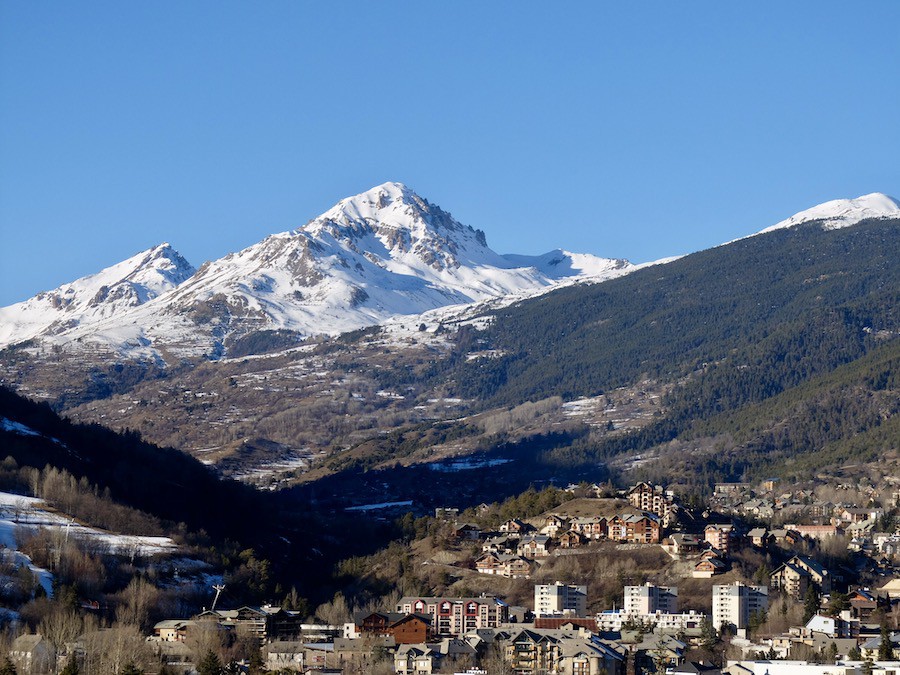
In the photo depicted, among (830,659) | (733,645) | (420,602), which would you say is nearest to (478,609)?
(420,602)

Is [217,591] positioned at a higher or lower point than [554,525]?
lower

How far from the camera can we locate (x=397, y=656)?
12569 cm

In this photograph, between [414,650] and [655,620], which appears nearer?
[414,650]

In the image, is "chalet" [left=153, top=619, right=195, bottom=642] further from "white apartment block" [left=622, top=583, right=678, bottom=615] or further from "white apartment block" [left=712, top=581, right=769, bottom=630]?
"white apartment block" [left=712, top=581, right=769, bottom=630]

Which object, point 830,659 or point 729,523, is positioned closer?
point 830,659

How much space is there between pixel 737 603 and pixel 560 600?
1496 cm

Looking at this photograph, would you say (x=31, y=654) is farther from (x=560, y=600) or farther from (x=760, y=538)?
(x=760, y=538)

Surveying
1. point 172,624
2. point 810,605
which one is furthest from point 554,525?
point 172,624

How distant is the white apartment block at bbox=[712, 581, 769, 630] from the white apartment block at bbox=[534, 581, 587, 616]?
36.6 feet

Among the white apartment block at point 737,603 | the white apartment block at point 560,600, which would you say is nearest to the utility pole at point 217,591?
the white apartment block at point 560,600

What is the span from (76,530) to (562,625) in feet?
161

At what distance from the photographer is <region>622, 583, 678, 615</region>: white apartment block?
151 metres

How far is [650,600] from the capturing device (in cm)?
15162

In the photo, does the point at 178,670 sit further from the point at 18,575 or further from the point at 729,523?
the point at 729,523
